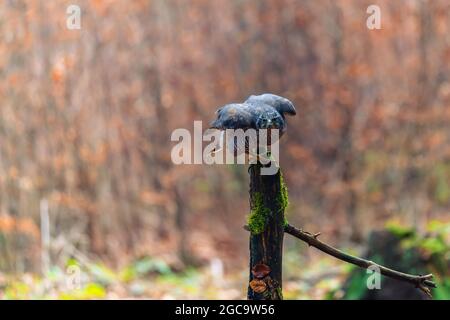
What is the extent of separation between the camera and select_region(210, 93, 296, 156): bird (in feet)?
10.4

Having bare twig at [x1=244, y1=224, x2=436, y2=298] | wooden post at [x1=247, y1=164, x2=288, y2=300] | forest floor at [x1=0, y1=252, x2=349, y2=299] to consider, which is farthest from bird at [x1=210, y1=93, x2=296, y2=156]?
forest floor at [x1=0, y1=252, x2=349, y2=299]

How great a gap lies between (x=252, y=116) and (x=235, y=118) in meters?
0.09

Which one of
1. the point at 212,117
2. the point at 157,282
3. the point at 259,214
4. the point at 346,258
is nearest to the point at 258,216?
the point at 259,214

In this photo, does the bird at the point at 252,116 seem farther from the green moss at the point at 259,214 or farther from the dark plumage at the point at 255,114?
the green moss at the point at 259,214

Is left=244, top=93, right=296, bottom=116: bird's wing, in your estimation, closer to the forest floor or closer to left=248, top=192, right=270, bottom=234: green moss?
left=248, top=192, right=270, bottom=234: green moss

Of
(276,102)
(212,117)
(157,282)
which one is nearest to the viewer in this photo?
(276,102)

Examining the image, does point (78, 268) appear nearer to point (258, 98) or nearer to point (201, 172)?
point (201, 172)

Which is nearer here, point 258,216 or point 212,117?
point 258,216

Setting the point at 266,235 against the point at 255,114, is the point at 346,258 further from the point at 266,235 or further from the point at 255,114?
the point at 255,114

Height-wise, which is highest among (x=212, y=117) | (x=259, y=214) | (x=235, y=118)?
(x=212, y=117)

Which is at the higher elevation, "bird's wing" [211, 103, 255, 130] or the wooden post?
"bird's wing" [211, 103, 255, 130]

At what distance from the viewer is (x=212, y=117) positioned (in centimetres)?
1070

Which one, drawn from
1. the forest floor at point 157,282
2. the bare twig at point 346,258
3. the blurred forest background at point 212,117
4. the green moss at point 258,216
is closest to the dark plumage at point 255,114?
the green moss at point 258,216

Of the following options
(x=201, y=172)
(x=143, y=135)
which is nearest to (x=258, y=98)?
(x=143, y=135)
